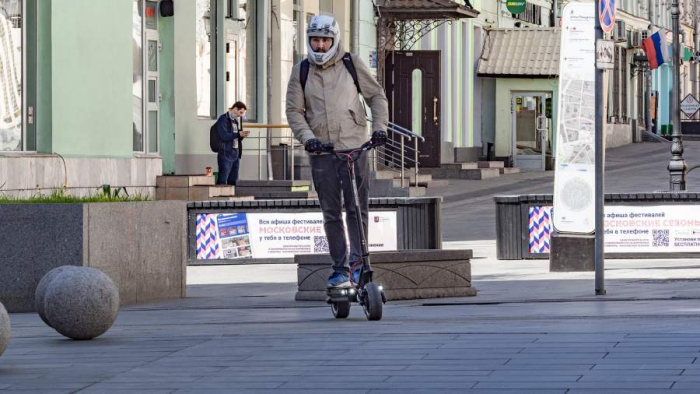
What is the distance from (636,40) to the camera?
64688 mm

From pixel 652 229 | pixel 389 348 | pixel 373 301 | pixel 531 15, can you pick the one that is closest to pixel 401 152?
pixel 652 229

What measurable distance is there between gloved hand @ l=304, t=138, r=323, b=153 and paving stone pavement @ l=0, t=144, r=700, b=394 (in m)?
Answer: 1.08

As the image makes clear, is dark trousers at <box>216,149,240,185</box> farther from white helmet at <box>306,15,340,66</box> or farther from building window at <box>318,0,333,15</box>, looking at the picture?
white helmet at <box>306,15,340,66</box>

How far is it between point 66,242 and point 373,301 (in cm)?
298

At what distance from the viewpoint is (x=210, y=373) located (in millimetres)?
7766

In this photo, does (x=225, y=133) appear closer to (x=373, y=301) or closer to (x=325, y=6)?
(x=325, y=6)

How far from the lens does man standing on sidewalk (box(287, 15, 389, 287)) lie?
1041 cm

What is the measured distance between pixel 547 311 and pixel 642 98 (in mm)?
58412

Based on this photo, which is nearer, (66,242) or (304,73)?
(304,73)

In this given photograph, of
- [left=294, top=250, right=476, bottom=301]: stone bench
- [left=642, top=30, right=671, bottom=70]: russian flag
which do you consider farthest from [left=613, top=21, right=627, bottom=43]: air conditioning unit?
[left=294, top=250, right=476, bottom=301]: stone bench

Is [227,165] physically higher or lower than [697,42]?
lower

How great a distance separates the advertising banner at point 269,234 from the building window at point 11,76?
2937mm

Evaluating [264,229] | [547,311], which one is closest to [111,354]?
[547,311]

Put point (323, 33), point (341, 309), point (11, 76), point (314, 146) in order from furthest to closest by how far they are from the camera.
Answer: point (11, 76) → point (341, 309) → point (323, 33) → point (314, 146)
